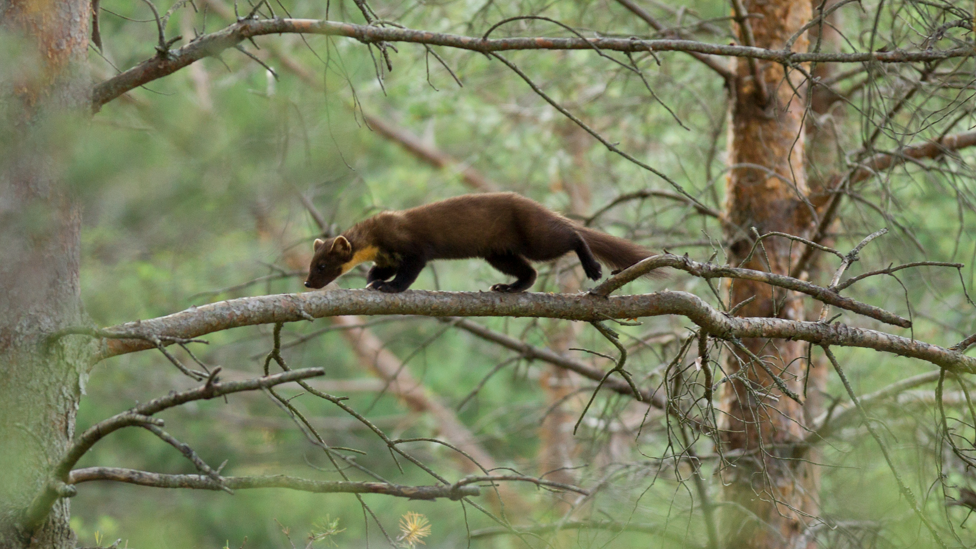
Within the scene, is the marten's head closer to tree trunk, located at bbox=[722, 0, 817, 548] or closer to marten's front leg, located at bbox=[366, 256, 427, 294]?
marten's front leg, located at bbox=[366, 256, 427, 294]

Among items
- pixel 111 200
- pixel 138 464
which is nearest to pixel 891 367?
pixel 111 200

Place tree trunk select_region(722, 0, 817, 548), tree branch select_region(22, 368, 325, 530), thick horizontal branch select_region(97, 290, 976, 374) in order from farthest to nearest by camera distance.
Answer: tree trunk select_region(722, 0, 817, 548)
thick horizontal branch select_region(97, 290, 976, 374)
tree branch select_region(22, 368, 325, 530)

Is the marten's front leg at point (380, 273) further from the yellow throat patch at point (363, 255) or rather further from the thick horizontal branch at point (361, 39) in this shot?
the thick horizontal branch at point (361, 39)

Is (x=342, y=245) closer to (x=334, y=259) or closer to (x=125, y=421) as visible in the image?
(x=334, y=259)

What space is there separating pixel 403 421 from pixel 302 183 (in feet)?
32.7

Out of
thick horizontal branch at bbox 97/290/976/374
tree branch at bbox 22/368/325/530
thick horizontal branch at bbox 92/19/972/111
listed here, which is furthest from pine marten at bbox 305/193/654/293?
tree branch at bbox 22/368/325/530

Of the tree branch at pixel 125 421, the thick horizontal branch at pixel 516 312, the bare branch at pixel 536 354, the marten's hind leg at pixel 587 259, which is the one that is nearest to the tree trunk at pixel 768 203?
the bare branch at pixel 536 354

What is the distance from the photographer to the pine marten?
4176 millimetres

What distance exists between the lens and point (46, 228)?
8.93 ft

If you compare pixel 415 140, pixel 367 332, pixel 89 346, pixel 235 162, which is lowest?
pixel 89 346

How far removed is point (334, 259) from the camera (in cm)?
470

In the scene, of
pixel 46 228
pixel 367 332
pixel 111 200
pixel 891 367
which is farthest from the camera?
pixel 367 332

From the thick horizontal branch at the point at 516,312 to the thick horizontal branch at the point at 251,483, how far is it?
40cm

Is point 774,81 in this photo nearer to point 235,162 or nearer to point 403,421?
point 235,162
